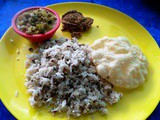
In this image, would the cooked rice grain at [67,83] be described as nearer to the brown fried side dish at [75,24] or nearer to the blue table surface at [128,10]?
the brown fried side dish at [75,24]

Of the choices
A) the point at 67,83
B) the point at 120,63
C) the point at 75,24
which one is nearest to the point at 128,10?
the point at 75,24

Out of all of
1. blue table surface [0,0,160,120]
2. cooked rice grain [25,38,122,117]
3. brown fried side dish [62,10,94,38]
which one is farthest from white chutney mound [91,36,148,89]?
blue table surface [0,0,160,120]

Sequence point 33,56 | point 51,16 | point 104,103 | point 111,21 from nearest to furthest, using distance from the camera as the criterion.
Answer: point 104,103
point 33,56
point 51,16
point 111,21

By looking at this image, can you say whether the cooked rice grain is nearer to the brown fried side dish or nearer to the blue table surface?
the brown fried side dish

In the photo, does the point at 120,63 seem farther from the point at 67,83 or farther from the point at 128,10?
the point at 128,10

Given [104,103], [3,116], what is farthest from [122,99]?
[3,116]

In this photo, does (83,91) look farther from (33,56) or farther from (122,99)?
(33,56)
